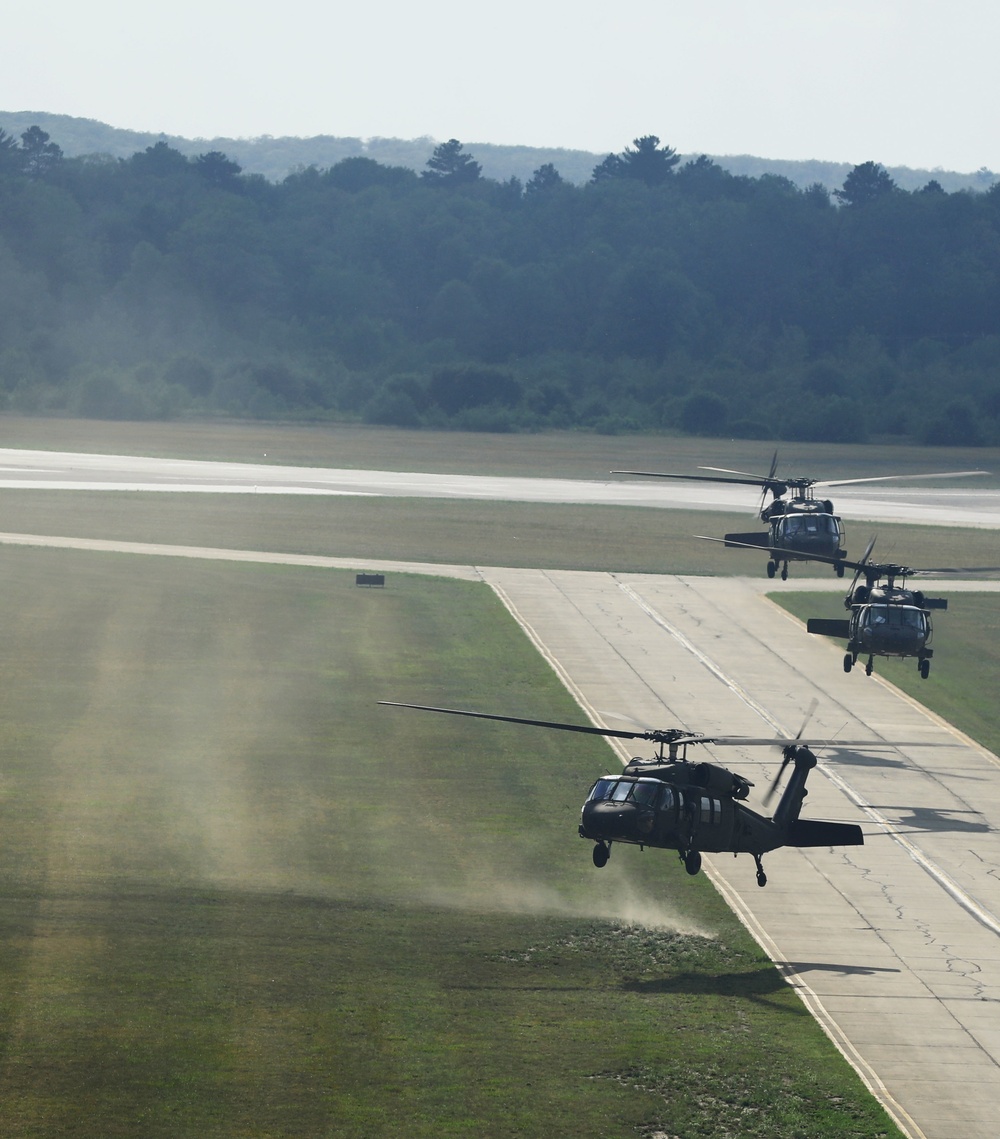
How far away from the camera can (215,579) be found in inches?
3853

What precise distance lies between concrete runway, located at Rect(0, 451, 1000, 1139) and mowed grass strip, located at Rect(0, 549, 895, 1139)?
4.42ft

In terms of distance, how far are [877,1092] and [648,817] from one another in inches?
317

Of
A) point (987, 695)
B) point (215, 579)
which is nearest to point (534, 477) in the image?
point (215, 579)

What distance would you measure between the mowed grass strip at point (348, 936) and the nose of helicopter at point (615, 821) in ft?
12.4

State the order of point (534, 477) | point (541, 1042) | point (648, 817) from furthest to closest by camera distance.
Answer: point (534, 477)
point (648, 817)
point (541, 1042)

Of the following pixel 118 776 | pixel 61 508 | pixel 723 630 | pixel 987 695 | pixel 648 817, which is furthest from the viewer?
pixel 61 508

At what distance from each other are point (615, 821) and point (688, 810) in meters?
2.26

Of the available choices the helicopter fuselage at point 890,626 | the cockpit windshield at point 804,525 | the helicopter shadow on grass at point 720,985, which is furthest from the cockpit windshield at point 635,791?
the cockpit windshield at point 804,525

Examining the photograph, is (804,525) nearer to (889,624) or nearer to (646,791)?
(889,624)

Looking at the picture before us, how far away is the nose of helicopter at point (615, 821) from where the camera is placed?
3869 cm

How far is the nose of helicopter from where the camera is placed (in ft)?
127

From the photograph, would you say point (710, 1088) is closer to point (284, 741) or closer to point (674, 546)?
point (284, 741)

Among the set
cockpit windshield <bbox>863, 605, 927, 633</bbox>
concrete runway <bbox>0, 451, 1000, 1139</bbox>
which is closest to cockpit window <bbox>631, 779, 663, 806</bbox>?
concrete runway <bbox>0, 451, 1000, 1139</bbox>

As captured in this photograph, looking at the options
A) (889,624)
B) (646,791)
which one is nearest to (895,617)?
(889,624)
